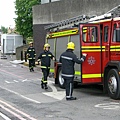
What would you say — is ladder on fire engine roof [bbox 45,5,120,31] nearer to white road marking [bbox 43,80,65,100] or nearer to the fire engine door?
the fire engine door

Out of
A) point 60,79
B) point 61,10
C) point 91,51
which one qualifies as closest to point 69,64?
point 91,51

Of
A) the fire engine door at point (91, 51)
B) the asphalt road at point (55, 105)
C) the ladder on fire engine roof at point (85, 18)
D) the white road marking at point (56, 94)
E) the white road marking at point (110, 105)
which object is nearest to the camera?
the asphalt road at point (55, 105)

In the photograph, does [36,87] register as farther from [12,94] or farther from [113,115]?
[113,115]

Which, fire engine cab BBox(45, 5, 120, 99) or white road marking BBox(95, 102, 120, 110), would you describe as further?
fire engine cab BBox(45, 5, 120, 99)

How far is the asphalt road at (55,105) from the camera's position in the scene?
317 inches

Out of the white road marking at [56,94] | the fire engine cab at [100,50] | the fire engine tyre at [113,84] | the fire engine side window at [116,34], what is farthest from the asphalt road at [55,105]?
the fire engine side window at [116,34]

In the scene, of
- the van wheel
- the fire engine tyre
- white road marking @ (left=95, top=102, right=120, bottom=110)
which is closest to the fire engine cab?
the fire engine tyre

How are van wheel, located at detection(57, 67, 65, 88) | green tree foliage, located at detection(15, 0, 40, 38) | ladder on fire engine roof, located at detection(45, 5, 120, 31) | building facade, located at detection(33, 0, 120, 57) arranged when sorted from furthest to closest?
green tree foliage, located at detection(15, 0, 40, 38), building facade, located at detection(33, 0, 120, 57), van wheel, located at detection(57, 67, 65, 88), ladder on fire engine roof, located at detection(45, 5, 120, 31)

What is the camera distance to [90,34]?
35.8 ft

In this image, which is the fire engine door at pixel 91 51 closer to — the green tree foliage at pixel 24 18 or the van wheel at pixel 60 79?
the van wheel at pixel 60 79

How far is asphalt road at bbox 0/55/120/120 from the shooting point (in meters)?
8.05

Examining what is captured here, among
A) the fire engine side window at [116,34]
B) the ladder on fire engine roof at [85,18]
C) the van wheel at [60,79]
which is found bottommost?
the van wheel at [60,79]

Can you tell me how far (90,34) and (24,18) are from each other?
38.3m

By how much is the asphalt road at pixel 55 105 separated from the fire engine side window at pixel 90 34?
1.88 metres
